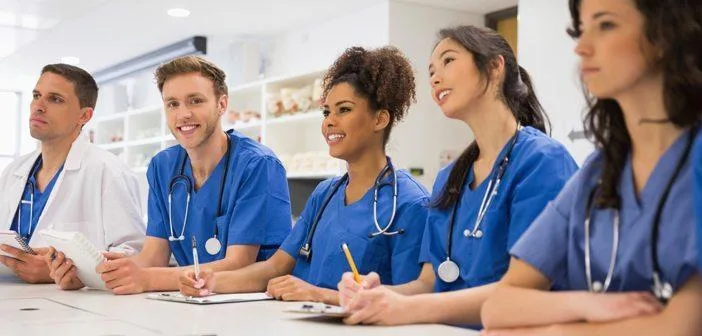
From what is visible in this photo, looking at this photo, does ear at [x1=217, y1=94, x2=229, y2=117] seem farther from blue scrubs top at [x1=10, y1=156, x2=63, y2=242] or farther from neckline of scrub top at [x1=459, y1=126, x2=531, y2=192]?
neckline of scrub top at [x1=459, y1=126, x2=531, y2=192]

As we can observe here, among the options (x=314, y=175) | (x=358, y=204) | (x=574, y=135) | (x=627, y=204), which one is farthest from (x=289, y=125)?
(x=627, y=204)

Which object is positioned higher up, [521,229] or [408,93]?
[408,93]

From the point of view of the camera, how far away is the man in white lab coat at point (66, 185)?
9.49 feet

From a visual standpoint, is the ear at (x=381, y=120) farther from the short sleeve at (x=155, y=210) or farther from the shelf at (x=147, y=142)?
the shelf at (x=147, y=142)

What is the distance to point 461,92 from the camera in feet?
6.33

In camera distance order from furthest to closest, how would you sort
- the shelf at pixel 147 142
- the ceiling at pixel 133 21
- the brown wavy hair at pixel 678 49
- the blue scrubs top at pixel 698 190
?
the shelf at pixel 147 142
the ceiling at pixel 133 21
the brown wavy hair at pixel 678 49
the blue scrubs top at pixel 698 190

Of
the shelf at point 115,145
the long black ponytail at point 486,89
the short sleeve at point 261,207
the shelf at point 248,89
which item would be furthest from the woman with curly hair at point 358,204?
the shelf at point 115,145

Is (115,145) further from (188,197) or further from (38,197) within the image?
(188,197)

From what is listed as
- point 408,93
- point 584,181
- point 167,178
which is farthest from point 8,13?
point 584,181

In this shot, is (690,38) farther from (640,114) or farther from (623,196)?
(623,196)

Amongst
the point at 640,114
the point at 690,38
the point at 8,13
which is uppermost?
the point at 8,13

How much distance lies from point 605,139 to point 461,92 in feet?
1.92

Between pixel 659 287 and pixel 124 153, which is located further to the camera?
pixel 124 153

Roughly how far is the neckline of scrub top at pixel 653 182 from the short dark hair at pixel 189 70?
1693 mm
